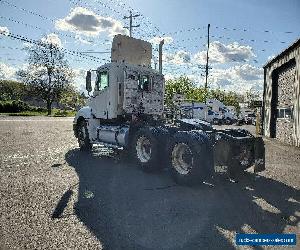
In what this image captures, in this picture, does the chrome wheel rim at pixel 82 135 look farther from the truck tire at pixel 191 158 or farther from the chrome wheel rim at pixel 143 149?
the truck tire at pixel 191 158

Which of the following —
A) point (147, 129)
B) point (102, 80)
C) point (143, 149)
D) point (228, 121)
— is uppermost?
point (102, 80)

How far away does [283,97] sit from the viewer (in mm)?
22484

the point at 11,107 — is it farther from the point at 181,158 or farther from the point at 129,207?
the point at 129,207

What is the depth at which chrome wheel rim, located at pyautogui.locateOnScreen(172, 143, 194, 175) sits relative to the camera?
8367 mm

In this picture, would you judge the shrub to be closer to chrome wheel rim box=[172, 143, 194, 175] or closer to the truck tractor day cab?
the truck tractor day cab

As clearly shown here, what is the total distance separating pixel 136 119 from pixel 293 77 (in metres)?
13.3

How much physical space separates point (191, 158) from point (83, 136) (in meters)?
6.42

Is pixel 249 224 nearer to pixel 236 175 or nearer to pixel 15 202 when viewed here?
pixel 236 175

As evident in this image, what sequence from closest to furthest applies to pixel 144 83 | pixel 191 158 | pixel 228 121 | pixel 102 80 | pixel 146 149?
pixel 191 158, pixel 146 149, pixel 144 83, pixel 102 80, pixel 228 121

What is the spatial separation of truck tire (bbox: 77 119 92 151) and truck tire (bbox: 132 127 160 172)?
346 centimetres

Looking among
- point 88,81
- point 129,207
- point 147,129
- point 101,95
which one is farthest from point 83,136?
point 129,207

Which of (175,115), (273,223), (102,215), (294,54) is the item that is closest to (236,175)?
(273,223)

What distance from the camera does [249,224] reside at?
5.63 m

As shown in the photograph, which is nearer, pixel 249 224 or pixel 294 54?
pixel 249 224
